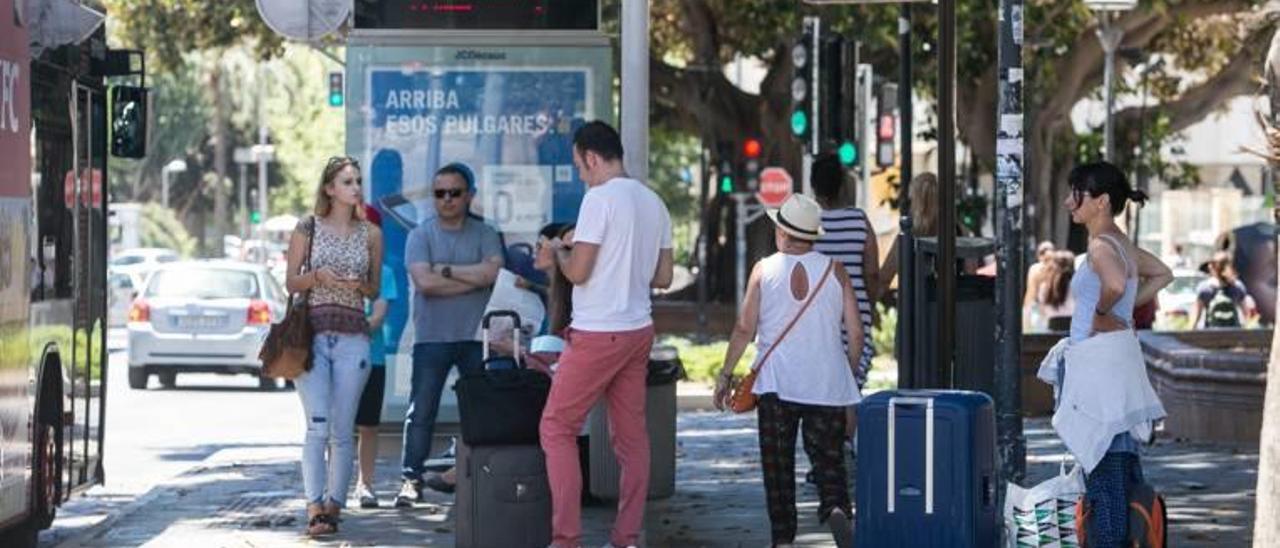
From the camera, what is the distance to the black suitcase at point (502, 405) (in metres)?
11.3

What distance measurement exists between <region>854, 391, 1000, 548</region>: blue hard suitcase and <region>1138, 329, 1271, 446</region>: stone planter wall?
8197mm

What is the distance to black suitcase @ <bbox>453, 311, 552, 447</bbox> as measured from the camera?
37.1 feet

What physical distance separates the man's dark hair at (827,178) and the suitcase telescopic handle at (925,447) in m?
4.03

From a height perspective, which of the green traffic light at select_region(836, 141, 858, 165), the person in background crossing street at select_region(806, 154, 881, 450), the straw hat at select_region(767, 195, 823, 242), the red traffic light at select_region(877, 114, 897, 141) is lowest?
the person in background crossing street at select_region(806, 154, 881, 450)

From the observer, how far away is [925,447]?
394 inches

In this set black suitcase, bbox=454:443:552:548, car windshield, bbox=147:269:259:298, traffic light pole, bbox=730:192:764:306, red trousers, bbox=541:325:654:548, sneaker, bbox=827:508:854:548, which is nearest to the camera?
sneaker, bbox=827:508:854:548

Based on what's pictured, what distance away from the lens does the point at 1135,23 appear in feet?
123

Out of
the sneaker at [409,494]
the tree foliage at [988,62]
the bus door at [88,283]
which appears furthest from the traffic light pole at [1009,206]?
the tree foliage at [988,62]

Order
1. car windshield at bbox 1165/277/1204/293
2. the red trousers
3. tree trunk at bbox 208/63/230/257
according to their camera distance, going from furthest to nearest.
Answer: tree trunk at bbox 208/63/230/257
car windshield at bbox 1165/277/1204/293
the red trousers

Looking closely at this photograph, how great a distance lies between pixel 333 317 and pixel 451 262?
1.67 metres

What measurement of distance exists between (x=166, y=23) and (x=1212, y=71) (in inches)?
681

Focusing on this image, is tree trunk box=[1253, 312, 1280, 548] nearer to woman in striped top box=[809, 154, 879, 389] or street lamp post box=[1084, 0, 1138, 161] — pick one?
woman in striped top box=[809, 154, 879, 389]

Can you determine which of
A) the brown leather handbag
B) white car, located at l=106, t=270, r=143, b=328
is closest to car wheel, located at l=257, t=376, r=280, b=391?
the brown leather handbag

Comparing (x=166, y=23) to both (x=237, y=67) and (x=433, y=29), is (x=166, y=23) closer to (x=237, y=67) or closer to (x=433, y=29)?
(x=433, y=29)
